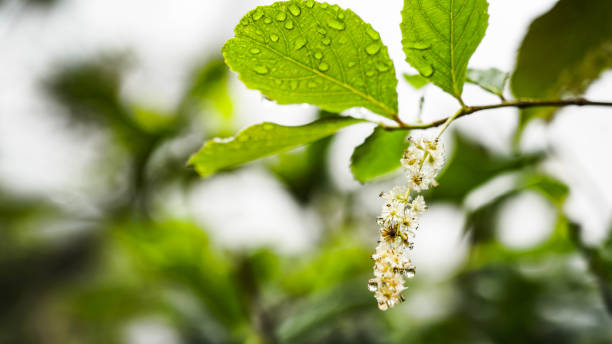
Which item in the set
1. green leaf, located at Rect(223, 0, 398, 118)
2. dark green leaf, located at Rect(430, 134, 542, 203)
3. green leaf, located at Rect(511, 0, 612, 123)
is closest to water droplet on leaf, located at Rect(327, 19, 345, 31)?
green leaf, located at Rect(223, 0, 398, 118)

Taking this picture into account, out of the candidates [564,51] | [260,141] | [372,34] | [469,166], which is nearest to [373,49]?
[372,34]

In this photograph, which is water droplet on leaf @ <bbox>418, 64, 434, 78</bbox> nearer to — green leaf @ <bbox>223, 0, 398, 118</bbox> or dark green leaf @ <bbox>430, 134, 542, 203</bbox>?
green leaf @ <bbox>223, 0, 398, 118</bbox>

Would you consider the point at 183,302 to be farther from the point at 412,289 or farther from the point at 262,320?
the point at 412,289

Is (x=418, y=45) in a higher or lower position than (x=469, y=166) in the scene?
lower

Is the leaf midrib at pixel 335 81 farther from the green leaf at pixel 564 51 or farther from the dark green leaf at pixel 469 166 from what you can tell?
the dark green leaf at pixel 469 166

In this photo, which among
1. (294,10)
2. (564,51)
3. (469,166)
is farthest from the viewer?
(469,166)

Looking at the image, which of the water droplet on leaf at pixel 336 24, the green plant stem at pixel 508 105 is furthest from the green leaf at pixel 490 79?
the water droplet on leaf at pixel 336 24

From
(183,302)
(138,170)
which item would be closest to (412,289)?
(183,302)

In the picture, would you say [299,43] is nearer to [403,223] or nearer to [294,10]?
[294,10]
